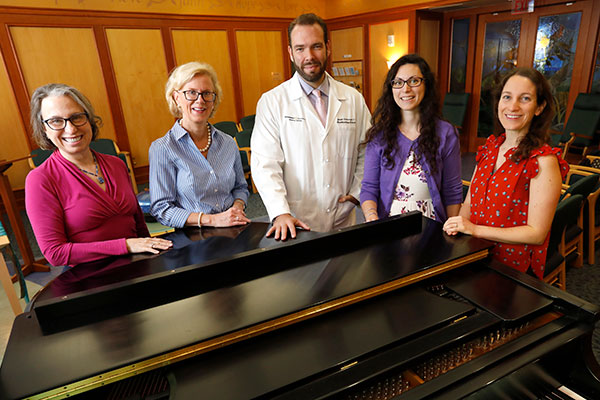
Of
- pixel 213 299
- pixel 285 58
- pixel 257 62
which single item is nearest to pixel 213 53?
pixel 257 62

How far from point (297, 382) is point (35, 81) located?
256 inches

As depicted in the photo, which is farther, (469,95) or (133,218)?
(469,95)

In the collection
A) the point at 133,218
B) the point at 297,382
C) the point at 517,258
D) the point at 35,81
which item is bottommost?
the point at 517,258

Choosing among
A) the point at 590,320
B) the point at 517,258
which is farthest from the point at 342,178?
the point at 590,320

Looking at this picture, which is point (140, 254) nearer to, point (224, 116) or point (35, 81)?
point (35, 81)

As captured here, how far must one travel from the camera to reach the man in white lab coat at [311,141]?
2012 millimetres

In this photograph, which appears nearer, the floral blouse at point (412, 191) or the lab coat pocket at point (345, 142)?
the floral blouse at point (412, 191)

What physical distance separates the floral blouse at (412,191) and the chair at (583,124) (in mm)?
5048

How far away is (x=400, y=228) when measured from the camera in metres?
1.45

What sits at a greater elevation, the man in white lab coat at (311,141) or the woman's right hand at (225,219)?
the man in white lab coat at (311,141)

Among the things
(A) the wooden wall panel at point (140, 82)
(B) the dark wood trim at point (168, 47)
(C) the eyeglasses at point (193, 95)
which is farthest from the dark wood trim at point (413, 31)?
(C) the eyeglasses at point (193, 95)

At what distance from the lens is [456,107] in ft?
23.2

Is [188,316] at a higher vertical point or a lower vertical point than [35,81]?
lower

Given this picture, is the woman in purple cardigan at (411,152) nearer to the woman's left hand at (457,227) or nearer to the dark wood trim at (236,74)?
the woman's left hand at (457,227)
